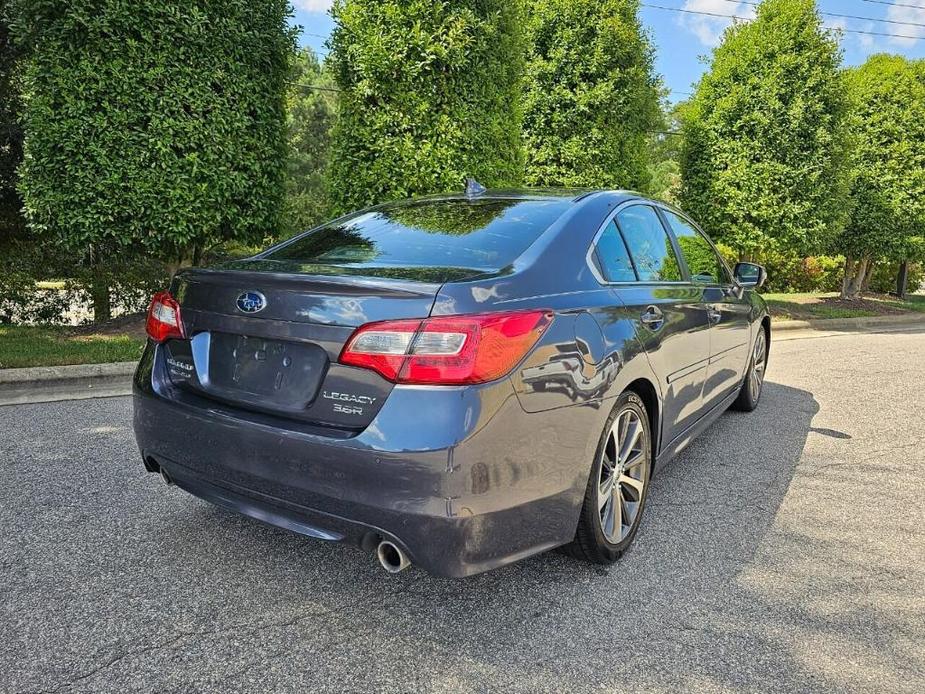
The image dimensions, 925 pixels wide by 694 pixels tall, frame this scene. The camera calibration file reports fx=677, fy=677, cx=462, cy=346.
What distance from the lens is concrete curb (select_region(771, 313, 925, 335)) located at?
40.0 ft

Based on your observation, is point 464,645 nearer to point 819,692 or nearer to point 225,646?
point 225,646

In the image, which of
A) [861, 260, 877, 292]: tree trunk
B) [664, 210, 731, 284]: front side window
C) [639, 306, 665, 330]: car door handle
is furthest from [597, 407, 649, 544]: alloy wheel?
[861, 260, 877, 292]: tree trunk

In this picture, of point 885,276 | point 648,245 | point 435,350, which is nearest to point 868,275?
point 885,276

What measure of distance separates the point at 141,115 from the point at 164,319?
509cm

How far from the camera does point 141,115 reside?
6.77m

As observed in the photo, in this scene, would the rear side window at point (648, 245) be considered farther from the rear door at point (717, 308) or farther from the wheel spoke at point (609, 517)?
the wheel spoke at point (609, 517)

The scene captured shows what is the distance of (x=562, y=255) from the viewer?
260 centimetres

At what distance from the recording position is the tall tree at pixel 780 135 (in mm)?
12477

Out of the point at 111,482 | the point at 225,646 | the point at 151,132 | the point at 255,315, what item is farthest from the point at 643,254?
the point at 151,132

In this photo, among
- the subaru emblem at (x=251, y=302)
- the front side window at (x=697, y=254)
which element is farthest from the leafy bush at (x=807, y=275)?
the subaru emblem at (x=251, y=302)

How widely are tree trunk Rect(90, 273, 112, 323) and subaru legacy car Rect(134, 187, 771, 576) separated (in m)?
6.16

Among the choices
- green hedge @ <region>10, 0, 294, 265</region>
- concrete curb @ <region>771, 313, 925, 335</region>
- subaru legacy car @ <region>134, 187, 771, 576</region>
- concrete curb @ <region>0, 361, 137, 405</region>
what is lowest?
concrete curb @ <region>771, 313, 925, 335</region>

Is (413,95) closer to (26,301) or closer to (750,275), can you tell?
(750,275)

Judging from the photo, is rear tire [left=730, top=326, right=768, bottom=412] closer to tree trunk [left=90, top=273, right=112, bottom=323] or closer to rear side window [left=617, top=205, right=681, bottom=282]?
rear side window [left=617, top=205, right=681, bottom=282]
